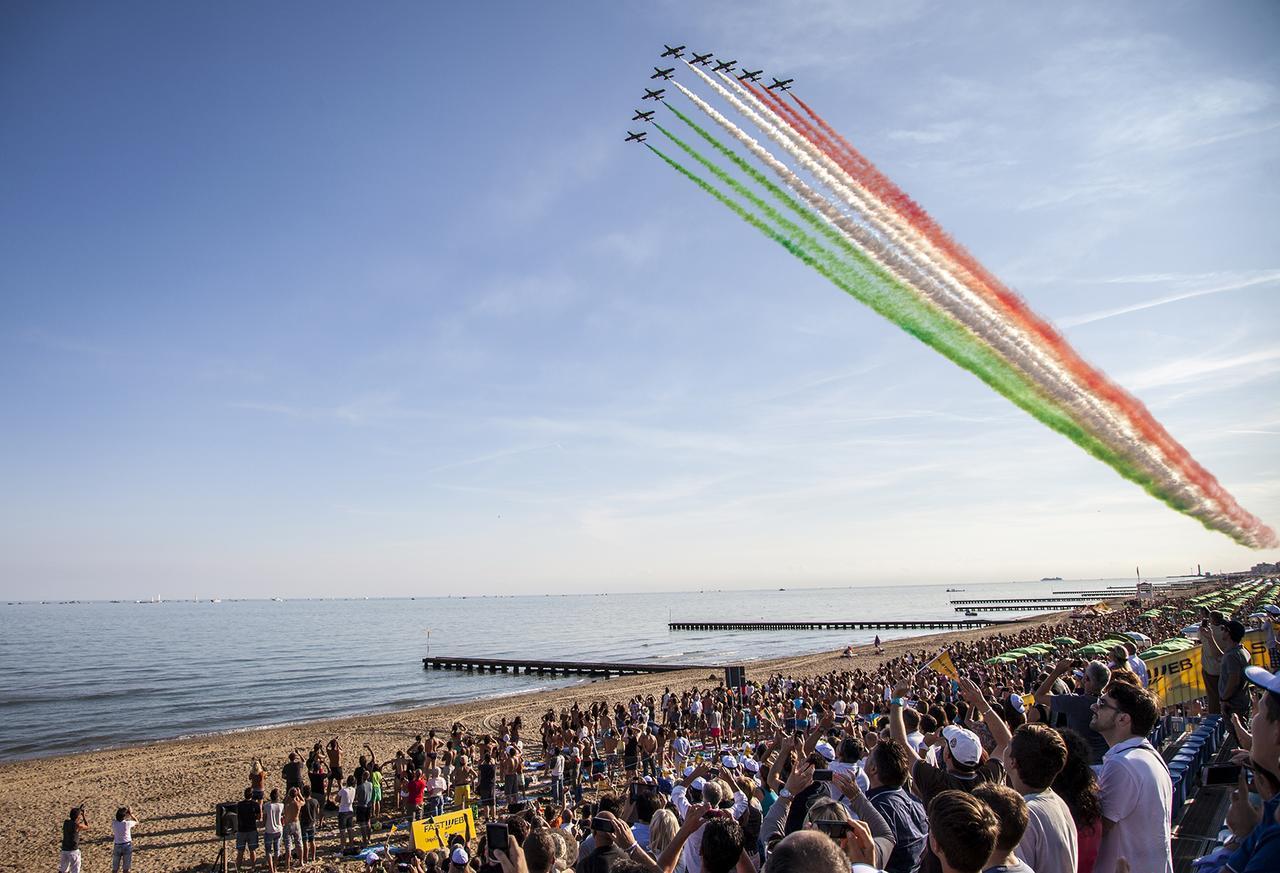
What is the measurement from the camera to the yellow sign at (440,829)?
35.8 feet

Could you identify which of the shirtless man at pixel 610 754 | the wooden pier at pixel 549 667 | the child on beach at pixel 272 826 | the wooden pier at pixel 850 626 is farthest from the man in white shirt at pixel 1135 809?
the wooden pier at pixel 850 626

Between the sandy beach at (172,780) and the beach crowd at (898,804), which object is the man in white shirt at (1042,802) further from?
the sandy beach at (172,780)

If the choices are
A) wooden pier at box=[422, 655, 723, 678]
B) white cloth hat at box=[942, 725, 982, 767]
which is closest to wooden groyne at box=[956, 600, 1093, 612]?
wooden pier at box=[422, 655, 723, 678]

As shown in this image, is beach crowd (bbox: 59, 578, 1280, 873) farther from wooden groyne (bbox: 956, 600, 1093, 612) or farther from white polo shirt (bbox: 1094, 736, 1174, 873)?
wooden groyne (bbox: 956, 600, 1093, 612)

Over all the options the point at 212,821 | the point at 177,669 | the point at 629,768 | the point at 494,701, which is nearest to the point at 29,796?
the point at 212,821

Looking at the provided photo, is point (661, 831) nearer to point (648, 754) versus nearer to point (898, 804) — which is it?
point (898, 804)

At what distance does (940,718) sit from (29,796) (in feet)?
84.7

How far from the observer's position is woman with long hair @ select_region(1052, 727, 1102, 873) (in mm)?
3871

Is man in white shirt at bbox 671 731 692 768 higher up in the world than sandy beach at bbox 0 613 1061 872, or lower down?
higher up

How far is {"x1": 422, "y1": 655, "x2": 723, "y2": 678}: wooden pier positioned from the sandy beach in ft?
49.5

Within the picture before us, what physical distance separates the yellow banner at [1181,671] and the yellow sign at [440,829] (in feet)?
40.1

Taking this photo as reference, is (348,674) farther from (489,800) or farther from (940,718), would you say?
(940,718)

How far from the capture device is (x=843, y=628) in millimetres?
109812

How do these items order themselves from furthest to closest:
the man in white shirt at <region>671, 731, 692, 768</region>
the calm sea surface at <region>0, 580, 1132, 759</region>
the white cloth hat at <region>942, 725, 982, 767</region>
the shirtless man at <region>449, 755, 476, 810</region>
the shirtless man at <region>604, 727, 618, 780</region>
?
the calm sea surface at <region>0, 580, 1132, 759</region> → the shirtless man at <region>604, 727, 618, 780</region> → the man in white shirt at <region>671, 731, 692, 768</region> → the shirtless man at <region>449, 755, 476, 810</region> → the white cloth hat at <region>942, 725, 982, 767</region>
